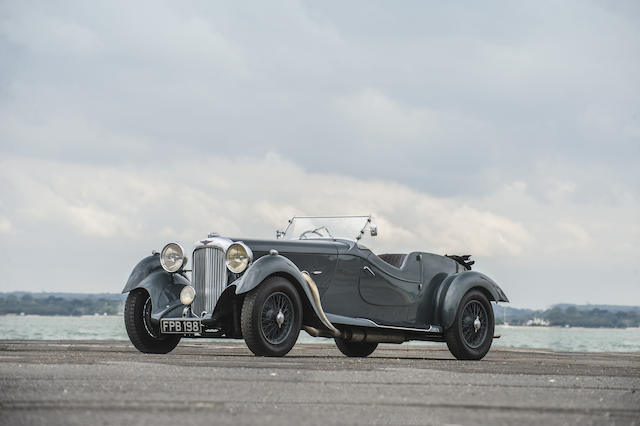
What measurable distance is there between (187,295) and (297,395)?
18.5 ft

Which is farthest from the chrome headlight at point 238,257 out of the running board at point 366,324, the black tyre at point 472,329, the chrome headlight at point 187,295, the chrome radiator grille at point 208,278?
the black tyre at point 472,329

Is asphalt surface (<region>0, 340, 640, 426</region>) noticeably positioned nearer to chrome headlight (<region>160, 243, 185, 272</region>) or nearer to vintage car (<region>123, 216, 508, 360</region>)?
vintage car (<region>123, 216, 508, 360</region>)

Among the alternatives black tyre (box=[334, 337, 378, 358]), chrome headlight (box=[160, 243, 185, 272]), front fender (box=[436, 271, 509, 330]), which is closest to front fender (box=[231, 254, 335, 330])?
chrome headlight (box=[160, 243, 185, 272])

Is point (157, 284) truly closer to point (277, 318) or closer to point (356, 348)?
point (277, 318)

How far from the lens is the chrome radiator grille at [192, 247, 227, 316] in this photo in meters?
12.3

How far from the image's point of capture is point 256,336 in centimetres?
1140

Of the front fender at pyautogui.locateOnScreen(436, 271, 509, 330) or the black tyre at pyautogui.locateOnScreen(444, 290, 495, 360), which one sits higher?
the front fender at pyautogui.locateOnScreen(436, 271, 509, 330)

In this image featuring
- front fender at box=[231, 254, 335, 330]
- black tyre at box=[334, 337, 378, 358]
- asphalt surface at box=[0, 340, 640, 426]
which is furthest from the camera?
black tyre at box=[334, 337, 378, 358]

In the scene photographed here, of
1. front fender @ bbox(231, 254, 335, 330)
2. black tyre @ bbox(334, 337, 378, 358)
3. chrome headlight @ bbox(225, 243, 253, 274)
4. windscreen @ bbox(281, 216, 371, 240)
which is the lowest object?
black tyre @ bbox(334, 337, 378, 358)

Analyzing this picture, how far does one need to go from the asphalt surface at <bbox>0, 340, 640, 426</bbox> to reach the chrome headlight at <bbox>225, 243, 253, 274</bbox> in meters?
2.05

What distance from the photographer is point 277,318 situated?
11.8m

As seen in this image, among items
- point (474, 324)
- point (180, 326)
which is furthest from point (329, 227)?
point (180, 326)

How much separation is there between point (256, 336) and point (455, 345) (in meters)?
3.72

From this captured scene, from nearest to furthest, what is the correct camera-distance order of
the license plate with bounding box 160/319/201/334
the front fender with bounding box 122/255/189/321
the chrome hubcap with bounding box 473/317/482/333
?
1. the license plate with bounding box 160/319/201/334
2. the front fender with bounding box 122/255/189/321
3. the chrome hubcap with bounding box 473/317/482/333
